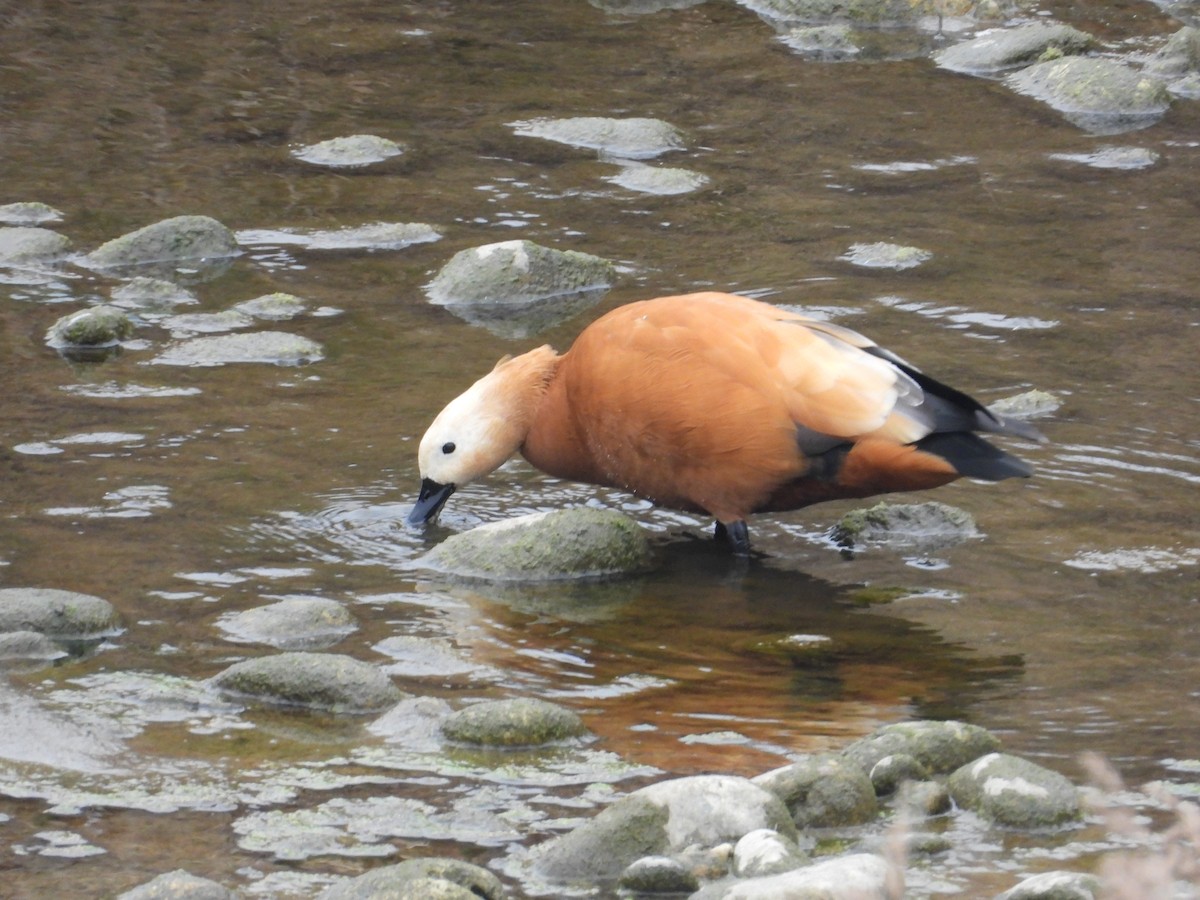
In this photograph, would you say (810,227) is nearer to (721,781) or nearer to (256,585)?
(256,585)

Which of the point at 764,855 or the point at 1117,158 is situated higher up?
the point at 1117,158

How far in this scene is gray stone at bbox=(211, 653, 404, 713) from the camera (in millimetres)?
4410

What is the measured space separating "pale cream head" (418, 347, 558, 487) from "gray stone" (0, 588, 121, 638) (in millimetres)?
1364

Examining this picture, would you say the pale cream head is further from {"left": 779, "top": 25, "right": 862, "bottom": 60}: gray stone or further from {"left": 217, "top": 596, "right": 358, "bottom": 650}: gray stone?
{"left": 779, "top": 25, "right": 862, "bottom": 60}: gray stone

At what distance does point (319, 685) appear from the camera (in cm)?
441

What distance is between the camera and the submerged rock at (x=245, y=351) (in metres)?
7.07

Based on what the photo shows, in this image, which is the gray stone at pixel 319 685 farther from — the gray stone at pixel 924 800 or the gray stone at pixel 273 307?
the gray stone at pixel 273 307

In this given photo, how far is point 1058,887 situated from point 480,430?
3.21 m

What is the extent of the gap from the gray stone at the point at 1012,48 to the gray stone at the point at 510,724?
796 cm

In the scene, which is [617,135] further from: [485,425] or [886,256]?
[485,425]

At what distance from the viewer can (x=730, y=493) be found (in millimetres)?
5590

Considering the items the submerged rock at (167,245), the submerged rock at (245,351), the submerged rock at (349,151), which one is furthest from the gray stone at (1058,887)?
the submerged rock at (349,151)

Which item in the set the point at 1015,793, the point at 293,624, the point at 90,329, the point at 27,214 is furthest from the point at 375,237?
the point at 1015,793

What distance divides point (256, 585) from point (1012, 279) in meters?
3.91
